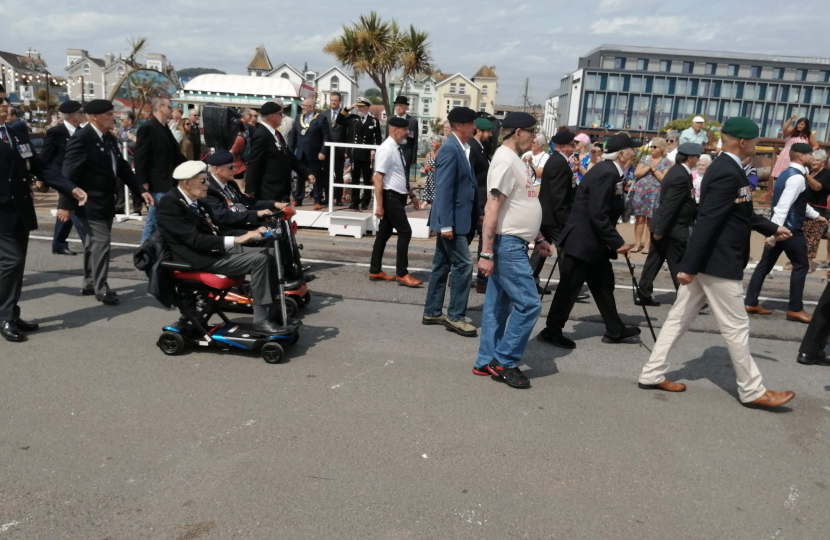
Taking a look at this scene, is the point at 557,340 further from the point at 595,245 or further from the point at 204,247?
the point at 204,247

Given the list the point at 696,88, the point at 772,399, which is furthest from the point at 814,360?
the point at 696,88

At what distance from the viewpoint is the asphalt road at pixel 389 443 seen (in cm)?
312

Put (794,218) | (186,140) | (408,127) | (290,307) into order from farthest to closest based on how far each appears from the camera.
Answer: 1. (186,140)
2. (408,127)
3. (794,218)
4. (290,307)

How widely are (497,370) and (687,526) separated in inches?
77.1

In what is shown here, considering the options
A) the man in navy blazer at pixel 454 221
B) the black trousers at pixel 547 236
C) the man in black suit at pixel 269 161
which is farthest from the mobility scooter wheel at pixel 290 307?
the black trousers at pixel 547 236

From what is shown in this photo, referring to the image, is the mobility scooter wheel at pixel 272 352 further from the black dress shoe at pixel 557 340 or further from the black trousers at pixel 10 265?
the black dress shoe at pixel 557 340

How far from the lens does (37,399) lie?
430 cm

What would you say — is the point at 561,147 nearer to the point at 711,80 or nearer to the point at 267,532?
the point at 267,532

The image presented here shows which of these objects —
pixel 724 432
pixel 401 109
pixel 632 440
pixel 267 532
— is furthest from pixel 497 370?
Answer: pixel 401 109

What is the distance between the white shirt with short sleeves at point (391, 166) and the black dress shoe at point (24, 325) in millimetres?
3756

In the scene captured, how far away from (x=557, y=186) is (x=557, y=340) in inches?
70.1

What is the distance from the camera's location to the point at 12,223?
5.57 meters

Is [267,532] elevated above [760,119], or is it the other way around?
[760,119]

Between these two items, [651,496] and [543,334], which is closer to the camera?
[651,496]
